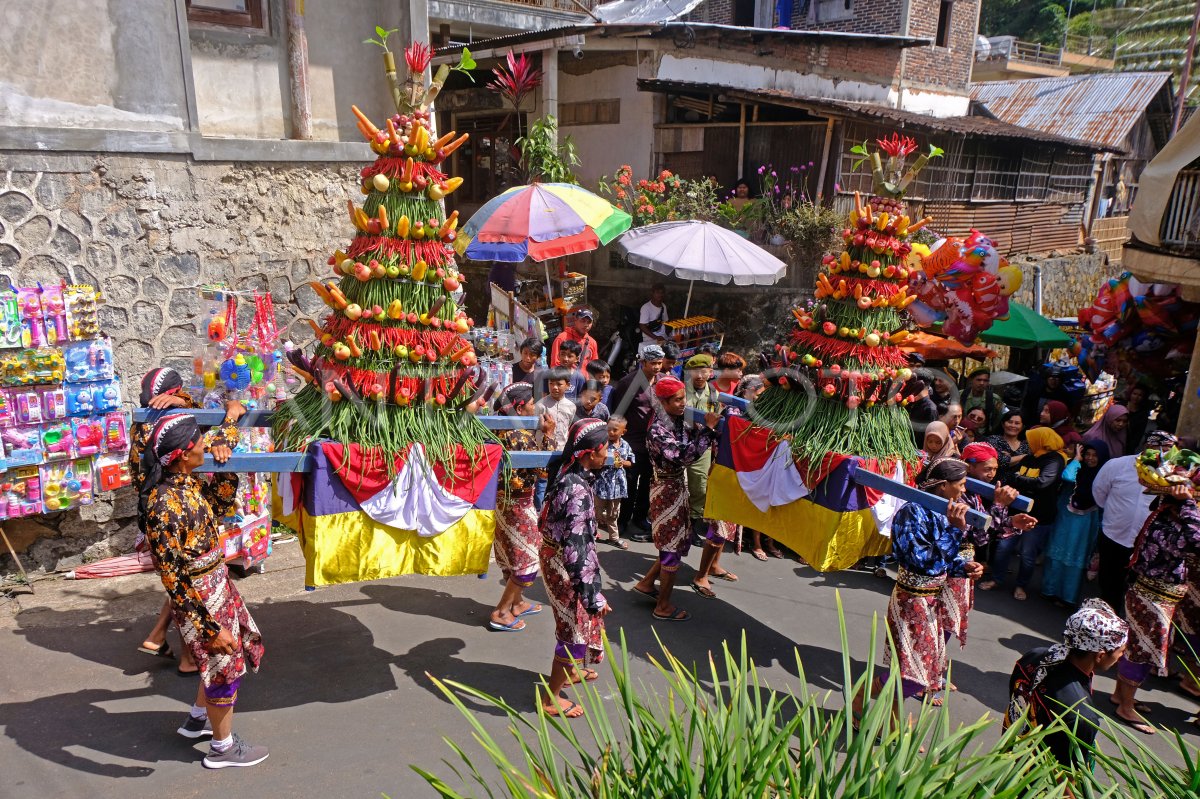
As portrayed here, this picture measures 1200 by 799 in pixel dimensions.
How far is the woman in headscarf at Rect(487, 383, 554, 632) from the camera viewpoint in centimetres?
531

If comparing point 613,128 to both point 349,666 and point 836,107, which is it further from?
point 349,666

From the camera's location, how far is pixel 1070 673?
332 centimetres

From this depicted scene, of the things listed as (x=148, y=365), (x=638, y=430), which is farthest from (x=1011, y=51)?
(x=148, y=365)

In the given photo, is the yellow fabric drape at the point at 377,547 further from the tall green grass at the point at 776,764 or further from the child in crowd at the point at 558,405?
the tall green grass at the point at 776,764

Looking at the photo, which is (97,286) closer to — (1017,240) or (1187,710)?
(1187,710)

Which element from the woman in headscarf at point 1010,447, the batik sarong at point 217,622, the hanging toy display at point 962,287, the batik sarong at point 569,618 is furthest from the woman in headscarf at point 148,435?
the hanging toy display at point 962,287

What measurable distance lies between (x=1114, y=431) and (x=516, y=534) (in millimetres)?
4793

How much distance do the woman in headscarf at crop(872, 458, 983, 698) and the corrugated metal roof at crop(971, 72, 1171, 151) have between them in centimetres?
1894

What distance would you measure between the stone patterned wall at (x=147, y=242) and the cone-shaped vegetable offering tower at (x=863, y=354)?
4.21 meters

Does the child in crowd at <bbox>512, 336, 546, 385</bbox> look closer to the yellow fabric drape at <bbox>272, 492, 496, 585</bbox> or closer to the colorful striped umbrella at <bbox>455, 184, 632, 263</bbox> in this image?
the colorful striped umbrella at <bbox>455, 184, 632, 263</bbox>

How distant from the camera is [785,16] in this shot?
1992 centimetres

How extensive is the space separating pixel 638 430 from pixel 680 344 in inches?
113

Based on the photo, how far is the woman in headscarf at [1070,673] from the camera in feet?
10.5

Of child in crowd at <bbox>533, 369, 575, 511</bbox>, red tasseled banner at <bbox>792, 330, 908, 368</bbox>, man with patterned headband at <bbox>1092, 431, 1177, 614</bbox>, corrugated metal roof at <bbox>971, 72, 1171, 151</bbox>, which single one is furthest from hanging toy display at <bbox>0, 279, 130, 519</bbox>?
corrugated metal roof at <bbox>971, 72, 1171, 151</bbox>
